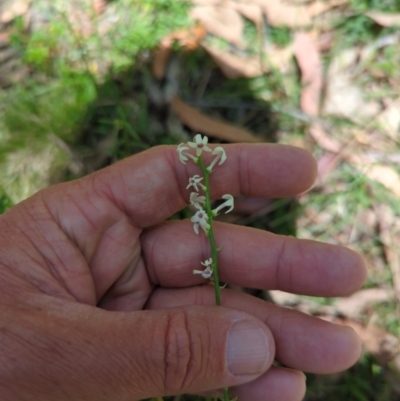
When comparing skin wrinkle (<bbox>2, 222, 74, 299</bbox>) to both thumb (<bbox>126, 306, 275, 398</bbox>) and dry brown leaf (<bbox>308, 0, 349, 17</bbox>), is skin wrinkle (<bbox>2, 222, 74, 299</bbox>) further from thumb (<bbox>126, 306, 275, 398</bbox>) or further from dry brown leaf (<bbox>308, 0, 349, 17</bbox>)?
dry brown leaf (<bbox>308, 0, 349, 17</bbox>)

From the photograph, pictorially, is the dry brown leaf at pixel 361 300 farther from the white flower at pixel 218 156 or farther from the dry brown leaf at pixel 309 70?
the white flower at pixel 218 156

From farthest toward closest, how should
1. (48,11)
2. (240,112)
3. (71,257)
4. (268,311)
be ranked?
1. (48,11)
2. (240,112)
3. (268,311)
4. (71,257)

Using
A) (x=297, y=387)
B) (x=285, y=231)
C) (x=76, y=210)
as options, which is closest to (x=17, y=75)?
(x=76, y=210)

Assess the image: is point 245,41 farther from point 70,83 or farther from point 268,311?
point 268,311

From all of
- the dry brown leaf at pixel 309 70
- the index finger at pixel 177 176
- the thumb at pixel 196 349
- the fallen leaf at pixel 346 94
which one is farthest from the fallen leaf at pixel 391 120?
the thumb at pixel 196 349

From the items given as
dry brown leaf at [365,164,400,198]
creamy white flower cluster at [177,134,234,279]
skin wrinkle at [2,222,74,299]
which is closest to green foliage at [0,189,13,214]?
skin wrinkle at [2,222,74,299]

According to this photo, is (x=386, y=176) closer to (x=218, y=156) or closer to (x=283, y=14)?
(x=283, y=14)
